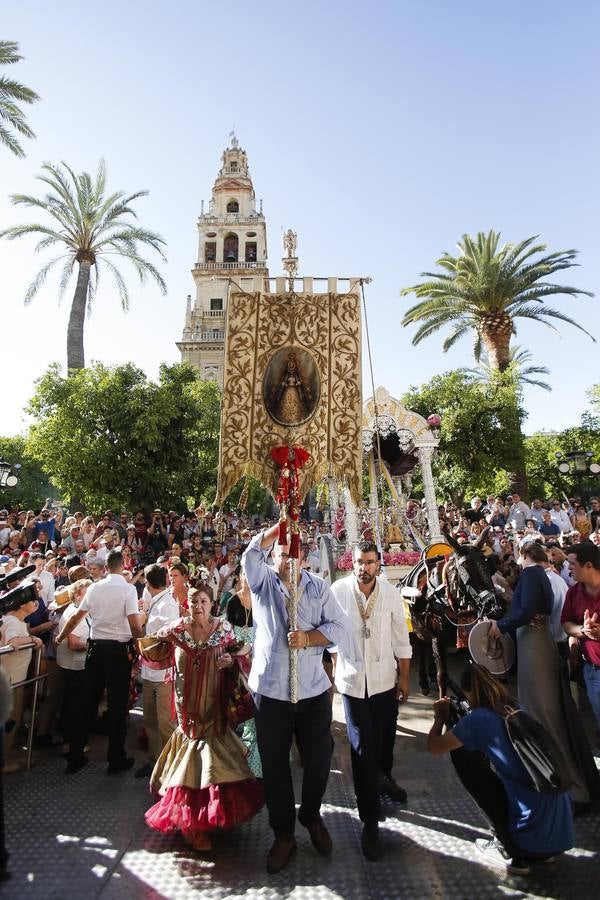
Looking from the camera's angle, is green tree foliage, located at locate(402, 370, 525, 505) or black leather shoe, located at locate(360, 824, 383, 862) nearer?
black leather shoe, located at locate(360, 824, 383, 862)

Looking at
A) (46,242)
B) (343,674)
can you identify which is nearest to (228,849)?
(343,674)

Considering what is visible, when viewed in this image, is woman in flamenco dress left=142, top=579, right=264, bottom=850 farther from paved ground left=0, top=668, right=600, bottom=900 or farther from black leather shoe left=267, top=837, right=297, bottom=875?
black leather shoe left=267, top=837, right=297, bottom=875

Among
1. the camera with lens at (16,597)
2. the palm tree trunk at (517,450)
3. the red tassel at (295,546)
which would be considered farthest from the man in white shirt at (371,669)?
the palm tree trunk at (517,450)

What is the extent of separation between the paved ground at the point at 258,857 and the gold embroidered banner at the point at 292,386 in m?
2.59

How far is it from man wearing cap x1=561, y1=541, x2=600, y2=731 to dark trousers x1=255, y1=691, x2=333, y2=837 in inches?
77.4

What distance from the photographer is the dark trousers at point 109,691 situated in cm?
471

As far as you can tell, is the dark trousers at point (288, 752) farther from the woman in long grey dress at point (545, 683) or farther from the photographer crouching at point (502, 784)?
the woman in long grey dress at point (545, 683)

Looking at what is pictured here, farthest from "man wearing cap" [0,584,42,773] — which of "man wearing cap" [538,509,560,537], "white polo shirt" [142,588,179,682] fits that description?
"man wearing cap" [538,509,560,537]

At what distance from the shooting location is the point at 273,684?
11.1 ft

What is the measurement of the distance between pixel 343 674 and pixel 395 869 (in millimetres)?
1140

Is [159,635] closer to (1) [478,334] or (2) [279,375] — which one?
(2) [279,375]

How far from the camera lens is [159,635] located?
3889 millimetres

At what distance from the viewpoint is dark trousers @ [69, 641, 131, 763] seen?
4711 mm

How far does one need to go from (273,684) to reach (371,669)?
2.91 ft
